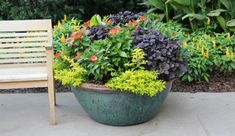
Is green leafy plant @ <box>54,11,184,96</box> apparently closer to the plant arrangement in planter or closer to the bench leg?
the plant arrangement in planter

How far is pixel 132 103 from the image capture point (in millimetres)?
3820

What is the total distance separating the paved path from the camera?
3.90 metres

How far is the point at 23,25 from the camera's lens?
14.3 feet

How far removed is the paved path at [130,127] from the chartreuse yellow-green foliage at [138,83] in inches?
18.2

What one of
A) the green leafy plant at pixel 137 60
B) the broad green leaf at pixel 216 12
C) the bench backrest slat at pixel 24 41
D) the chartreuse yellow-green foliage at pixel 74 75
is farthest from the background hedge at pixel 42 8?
the green leafy plant at pixel 137 60

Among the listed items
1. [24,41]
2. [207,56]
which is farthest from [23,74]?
[207,56]

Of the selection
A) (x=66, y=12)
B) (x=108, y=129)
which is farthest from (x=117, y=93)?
(x=66, y=12)

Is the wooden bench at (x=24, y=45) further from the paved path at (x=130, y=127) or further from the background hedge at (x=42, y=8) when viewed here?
the background hedge at (x=42, y=8)

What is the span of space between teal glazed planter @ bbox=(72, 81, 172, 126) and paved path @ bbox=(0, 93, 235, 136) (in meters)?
0.10

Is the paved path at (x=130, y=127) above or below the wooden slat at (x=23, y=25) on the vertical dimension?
below

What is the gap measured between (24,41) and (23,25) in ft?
0.60

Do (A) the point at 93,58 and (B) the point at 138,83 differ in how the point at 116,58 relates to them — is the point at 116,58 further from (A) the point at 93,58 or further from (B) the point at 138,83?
(B) the point at 138,83

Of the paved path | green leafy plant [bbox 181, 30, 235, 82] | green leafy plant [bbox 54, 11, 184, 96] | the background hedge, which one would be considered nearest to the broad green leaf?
green leafy plant [bbox 181, 30, 235, 82]

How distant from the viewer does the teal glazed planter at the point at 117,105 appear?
3795 millimetres
